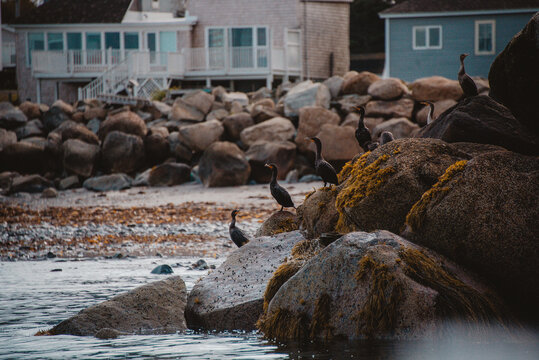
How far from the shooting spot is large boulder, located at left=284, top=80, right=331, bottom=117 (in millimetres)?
30047

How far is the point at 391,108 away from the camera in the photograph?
92.2 feet

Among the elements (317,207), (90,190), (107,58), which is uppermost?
(107,58)

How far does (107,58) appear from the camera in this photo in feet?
140

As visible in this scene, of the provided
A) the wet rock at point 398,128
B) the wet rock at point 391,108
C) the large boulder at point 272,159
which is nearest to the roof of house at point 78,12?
the wet rock at point 391,108

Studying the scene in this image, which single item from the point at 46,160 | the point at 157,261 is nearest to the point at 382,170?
the point at 157,261

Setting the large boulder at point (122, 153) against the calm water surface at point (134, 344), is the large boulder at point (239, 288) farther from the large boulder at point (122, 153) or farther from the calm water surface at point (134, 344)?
the large boulder at point (122, 153)

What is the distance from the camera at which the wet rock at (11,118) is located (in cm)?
3428

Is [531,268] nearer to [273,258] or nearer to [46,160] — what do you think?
[273,258]

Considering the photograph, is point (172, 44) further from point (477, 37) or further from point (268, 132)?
point (268, 132)

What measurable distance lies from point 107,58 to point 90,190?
1834 centimetres

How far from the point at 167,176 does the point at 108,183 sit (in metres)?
2.04

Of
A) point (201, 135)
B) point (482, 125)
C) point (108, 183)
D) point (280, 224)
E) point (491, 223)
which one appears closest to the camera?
point (491, 223)

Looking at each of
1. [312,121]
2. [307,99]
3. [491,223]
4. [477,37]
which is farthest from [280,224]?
[477,37]

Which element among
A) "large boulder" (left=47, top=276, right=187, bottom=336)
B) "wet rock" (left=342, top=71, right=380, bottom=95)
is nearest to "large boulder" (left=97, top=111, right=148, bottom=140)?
"wet rock" (left=342, top=71, right=380, bottom=95)
